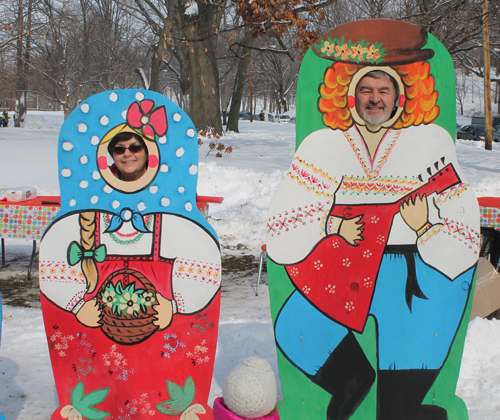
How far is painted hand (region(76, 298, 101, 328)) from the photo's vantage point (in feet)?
7.38

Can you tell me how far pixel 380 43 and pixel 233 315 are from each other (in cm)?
240

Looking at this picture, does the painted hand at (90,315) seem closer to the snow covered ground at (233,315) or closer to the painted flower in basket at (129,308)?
the painted flower in basket at (129,308)

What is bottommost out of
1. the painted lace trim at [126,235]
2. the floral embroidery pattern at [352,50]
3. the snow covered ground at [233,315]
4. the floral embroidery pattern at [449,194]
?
the snow covered ground at [233,315]

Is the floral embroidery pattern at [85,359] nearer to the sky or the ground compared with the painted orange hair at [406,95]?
nearer to the ground

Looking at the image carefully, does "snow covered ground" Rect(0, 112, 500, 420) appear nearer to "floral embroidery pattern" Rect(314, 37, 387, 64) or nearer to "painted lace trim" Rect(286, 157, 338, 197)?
"painted lace trim" Rect(286, 157, 338, 197)

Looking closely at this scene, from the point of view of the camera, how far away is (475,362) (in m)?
2.96

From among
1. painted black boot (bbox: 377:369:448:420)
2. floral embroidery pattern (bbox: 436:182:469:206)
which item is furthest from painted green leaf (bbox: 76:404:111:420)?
floral embroidery pattern (bbox: 436:182:469:206)

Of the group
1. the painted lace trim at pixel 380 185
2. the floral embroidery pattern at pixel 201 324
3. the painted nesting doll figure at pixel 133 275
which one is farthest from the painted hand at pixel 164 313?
the painted lace trim at pixel 380 185

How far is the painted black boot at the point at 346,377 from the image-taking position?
2297mm

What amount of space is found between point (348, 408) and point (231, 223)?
4.30 metres

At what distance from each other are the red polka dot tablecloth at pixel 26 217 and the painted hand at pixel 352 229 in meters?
3.06

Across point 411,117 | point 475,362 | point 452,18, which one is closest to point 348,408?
point 475,362

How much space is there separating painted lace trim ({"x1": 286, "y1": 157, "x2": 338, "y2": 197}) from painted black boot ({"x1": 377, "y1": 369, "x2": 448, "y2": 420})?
0.88 m

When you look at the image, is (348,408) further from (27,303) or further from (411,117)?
(27,303)
